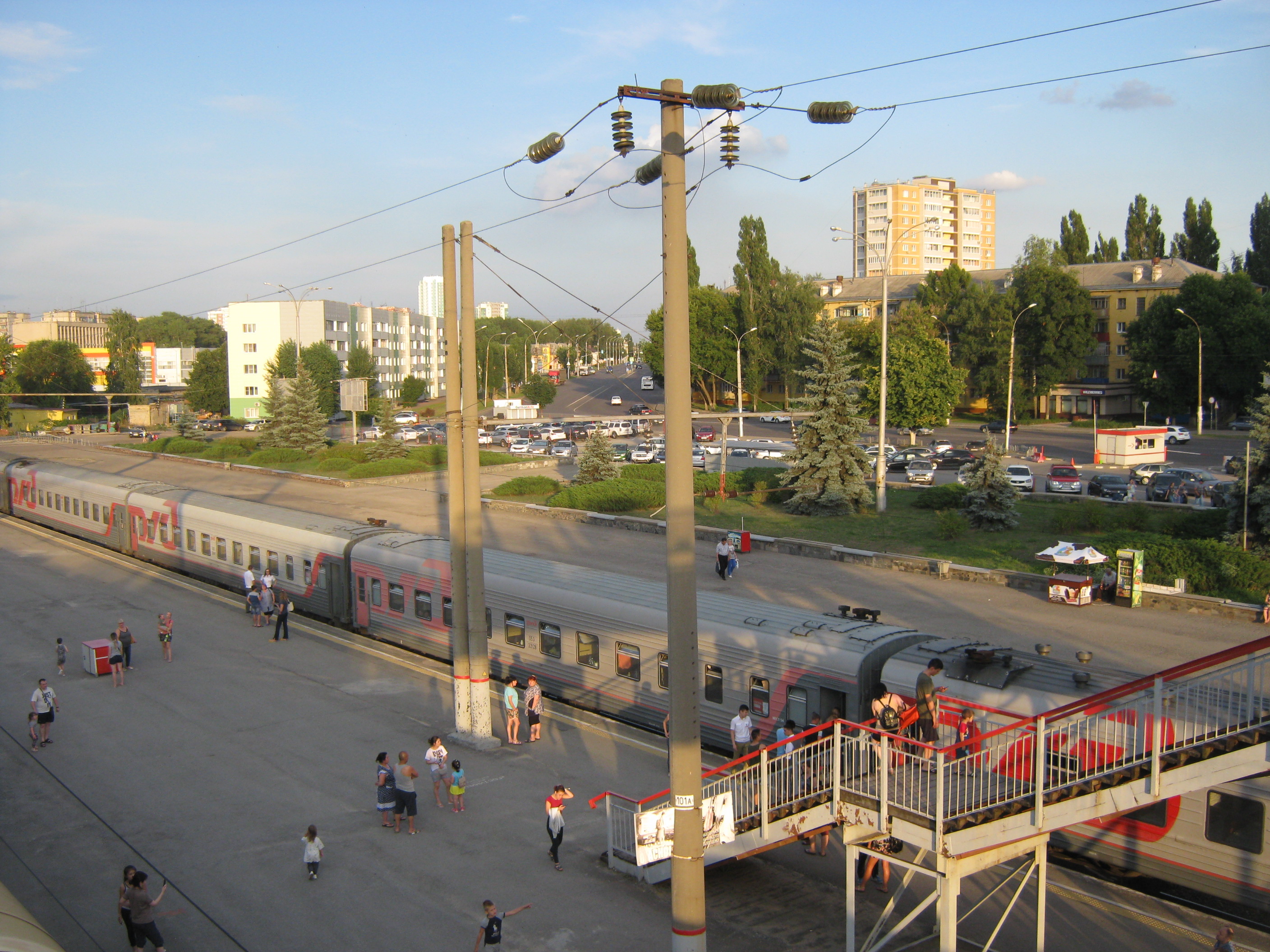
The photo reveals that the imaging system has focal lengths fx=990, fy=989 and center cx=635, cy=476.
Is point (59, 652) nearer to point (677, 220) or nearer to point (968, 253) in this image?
point (677, 220)

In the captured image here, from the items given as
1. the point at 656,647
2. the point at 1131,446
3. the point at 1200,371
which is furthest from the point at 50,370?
the point at 656,647

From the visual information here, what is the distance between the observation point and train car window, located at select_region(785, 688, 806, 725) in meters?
13.8

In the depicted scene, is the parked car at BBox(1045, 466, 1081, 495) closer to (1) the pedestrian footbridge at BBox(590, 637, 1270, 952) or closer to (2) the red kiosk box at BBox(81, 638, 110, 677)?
(1) the pedestrian footbridge at BBox(590, 637, 1270, 952)

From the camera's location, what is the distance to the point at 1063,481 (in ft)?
146

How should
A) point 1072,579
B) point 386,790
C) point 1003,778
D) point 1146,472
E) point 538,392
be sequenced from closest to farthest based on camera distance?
point 1003,778 < point 386,790 < point 1072,579 < point 1146,472 < point 538,392

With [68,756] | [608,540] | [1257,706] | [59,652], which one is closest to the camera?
[1257,706]

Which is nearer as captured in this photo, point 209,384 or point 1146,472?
point 1146,472

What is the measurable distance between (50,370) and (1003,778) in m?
117

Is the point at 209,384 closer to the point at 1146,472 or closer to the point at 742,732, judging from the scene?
the point at 1146,472

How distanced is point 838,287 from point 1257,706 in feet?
351

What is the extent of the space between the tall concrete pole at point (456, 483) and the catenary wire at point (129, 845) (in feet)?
17.3

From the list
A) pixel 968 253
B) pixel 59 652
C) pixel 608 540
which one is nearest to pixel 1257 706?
pixel 59 652

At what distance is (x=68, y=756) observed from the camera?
1614 centimetres

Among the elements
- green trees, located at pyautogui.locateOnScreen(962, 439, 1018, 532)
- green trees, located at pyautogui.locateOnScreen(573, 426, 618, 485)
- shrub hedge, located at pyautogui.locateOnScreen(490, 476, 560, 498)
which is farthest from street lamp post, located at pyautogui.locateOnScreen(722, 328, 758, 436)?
green trees, located at pyautogui.locateOnScreen(962, 439, 1018, 532)
